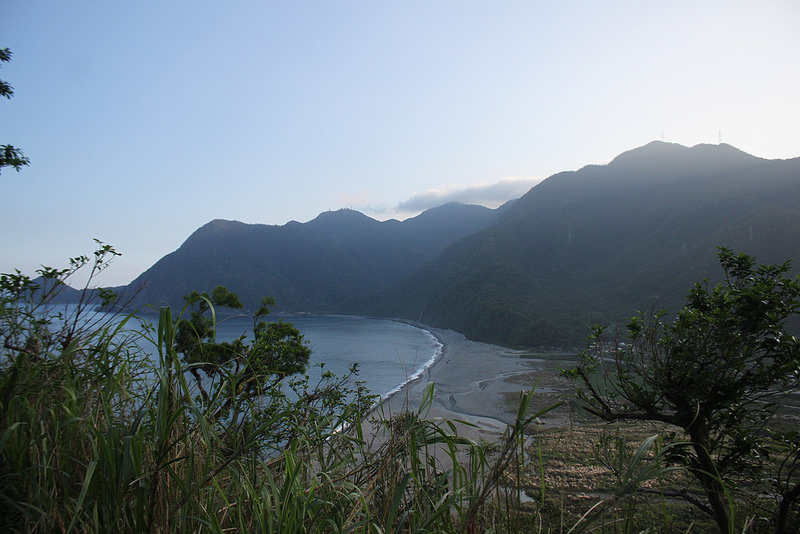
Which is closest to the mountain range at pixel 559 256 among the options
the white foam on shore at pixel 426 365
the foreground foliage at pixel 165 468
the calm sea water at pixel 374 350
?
the white foam on shore at pixel 426 365

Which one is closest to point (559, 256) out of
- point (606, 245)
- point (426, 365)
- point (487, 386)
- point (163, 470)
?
point (606, 245)

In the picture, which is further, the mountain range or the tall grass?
the mountain range

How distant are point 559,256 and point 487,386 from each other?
70.3m

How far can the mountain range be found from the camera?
6141 cm

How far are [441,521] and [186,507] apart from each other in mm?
966

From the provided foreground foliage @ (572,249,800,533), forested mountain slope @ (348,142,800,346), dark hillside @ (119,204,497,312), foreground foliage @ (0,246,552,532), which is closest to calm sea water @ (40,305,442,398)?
forested mountain slope @ (348,142,800,346)

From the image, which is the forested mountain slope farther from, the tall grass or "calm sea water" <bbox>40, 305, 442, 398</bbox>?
the tall grass

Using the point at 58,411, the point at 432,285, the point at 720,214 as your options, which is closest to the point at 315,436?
the point at 58,411

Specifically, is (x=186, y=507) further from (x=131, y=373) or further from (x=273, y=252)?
(x=273, y=252)

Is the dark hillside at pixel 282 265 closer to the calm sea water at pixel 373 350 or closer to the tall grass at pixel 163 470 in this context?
the calm sea water at pixel 373 350

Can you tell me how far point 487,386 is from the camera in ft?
116

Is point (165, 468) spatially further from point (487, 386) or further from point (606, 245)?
point (606, 245)

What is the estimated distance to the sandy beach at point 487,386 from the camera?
85.4 feet

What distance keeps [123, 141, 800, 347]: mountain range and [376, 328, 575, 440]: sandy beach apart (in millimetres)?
9562
